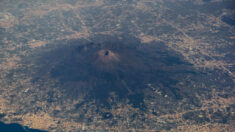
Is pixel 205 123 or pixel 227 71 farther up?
pixel 227 71

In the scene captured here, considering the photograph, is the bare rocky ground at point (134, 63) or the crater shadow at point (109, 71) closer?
the bare rocky ground at point (134, 63)

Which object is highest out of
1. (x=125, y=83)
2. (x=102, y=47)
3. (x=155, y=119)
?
(x=102, y=47)

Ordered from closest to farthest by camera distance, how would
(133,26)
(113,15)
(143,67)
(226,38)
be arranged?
(143,67)
(226,38)
(133,26)
(113,15)

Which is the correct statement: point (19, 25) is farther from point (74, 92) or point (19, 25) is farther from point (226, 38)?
point (226, 38)

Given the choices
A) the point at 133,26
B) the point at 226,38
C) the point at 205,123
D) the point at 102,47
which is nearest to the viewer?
the point at 205,123

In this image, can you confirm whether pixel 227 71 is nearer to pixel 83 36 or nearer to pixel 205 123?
pixel 205 123

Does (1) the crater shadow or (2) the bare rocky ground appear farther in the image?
(1) the crater shadow

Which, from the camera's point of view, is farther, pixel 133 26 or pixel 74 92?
pixel 133 26

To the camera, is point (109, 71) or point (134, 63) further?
point (134, 63)

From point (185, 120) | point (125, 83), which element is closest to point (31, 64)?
point (125, 83)

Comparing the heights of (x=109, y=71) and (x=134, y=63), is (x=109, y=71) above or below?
below
